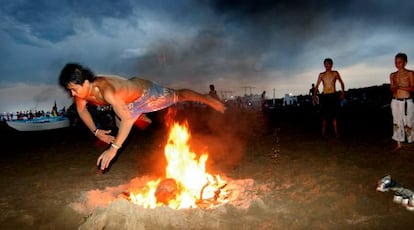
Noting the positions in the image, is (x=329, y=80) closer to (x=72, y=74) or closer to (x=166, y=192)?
(x=166, y=192)

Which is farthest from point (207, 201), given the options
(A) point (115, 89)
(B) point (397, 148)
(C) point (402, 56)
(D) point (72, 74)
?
(C) point (402, 56)

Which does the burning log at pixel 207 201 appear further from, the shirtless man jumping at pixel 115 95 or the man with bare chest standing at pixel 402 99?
the man with bare chest standing at pixel 402 99

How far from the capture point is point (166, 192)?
4.20 m

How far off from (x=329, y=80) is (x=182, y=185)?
6071 millimetres

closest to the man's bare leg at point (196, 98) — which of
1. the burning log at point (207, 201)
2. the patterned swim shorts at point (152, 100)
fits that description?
the patterned swim shorts at point (152, 100)

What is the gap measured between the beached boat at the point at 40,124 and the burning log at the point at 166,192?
64.4 ft

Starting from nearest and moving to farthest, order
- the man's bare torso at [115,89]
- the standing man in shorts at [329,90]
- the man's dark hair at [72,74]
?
the man's dark hair at [72,74]
the man's bare torso at [115,89]
the standing man in shorts at [329,90]

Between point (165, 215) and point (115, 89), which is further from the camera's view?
point (115, 89)

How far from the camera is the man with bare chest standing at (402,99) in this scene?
645 cm

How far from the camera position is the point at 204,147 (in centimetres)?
834

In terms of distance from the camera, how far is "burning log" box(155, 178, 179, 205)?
4176 millimetres

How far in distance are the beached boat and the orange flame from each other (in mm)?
18552

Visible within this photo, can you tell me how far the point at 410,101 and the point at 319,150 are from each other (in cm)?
224

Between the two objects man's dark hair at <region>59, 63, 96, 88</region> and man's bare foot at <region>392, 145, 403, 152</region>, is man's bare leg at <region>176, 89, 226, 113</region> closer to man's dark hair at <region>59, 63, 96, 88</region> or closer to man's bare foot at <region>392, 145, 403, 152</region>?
man's dark hair at <region>59, 63, 96, 88</region>
